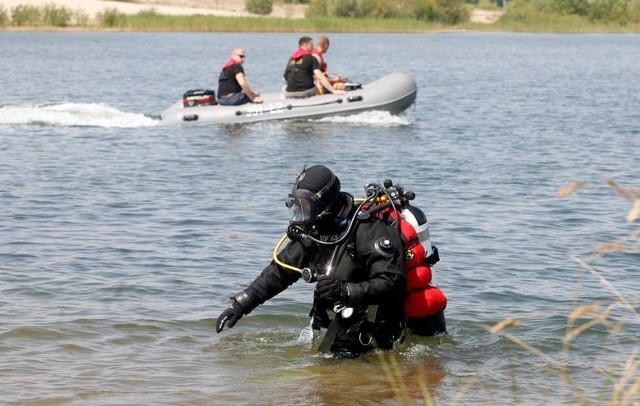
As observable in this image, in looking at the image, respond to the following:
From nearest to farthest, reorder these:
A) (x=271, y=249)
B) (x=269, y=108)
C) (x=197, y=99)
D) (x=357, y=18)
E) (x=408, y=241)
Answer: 1. (x=408, y=241)
2. (x=271, y=249)
3. (x=269, y=108)
4. (x=197, y=99)
5. (x=357, y=18)

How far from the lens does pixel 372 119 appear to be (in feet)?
61.3

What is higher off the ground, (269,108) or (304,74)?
(304,74)

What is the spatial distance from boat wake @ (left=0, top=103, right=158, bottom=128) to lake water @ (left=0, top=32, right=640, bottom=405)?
4 cm

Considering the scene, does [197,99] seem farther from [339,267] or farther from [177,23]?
[177,23]

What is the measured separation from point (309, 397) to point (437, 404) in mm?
645

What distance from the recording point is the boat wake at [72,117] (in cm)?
1808

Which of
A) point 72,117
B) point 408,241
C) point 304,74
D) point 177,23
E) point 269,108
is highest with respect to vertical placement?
point 408,241

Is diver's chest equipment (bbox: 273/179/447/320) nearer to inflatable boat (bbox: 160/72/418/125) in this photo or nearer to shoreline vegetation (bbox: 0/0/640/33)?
inflatable boat (bbox: 160/72/418/125)

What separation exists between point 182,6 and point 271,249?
221 ft

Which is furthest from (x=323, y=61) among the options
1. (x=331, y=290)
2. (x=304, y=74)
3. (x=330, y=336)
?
(x=331, y=290)

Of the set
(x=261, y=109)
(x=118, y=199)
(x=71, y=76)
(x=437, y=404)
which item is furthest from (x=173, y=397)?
(x=71, y=76)

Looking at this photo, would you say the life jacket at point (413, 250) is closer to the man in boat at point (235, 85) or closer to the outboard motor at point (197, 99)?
the man in boat at point (235, 85)

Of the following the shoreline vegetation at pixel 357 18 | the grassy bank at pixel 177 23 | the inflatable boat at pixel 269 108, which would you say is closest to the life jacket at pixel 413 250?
the inflatable boat at pixel 269 108

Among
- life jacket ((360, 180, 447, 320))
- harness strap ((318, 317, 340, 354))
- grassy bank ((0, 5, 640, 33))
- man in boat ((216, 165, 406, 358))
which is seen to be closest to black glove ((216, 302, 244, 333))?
man in boat ((216, 165, 406, 358))
